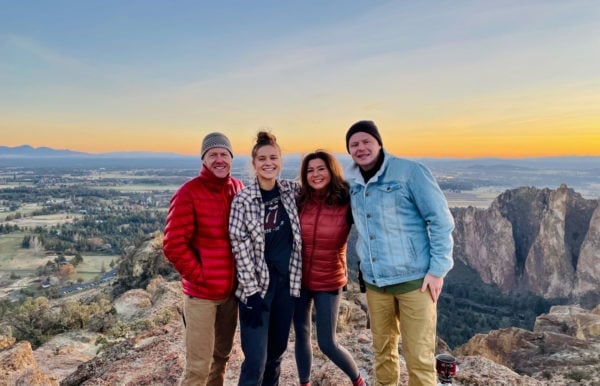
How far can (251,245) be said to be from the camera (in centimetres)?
412

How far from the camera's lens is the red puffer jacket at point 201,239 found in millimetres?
4055

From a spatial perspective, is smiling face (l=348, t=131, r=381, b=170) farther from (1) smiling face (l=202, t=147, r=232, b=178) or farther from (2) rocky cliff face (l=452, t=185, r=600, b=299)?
(2) rocky cliff face (l=452, t=185, r=600, b=299)

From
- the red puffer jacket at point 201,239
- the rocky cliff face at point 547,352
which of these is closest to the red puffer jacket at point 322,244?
the red puffer jacket at point 201,239

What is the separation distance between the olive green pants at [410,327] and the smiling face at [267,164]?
5.54 ft

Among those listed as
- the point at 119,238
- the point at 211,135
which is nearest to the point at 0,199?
the point at 119,238

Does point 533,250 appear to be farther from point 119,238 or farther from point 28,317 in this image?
point 119,238

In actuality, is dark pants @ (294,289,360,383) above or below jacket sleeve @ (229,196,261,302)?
below

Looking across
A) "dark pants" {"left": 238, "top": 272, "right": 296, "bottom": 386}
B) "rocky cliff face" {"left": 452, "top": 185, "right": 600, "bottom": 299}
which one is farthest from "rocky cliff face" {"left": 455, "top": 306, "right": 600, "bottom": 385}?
"rocky cliff face" {"left": 452, "top": 185, "right": 600, "bottom": 299}

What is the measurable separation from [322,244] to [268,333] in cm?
117

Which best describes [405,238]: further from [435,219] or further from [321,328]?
[321,328]

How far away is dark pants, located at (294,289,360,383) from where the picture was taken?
14.7 feet

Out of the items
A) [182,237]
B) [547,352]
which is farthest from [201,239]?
[547,352]

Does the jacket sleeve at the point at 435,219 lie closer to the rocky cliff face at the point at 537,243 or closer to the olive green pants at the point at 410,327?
the olive green pants at the point at 410,327

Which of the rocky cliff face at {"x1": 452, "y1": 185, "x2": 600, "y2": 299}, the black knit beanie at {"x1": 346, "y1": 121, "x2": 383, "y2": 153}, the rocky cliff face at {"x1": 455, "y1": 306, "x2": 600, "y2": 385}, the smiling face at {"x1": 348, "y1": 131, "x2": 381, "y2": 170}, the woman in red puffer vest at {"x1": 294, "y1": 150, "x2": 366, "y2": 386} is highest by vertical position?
the black knit beanie at {"x1": 346, "y1": 121, "x2": 383, "y2": 153}
